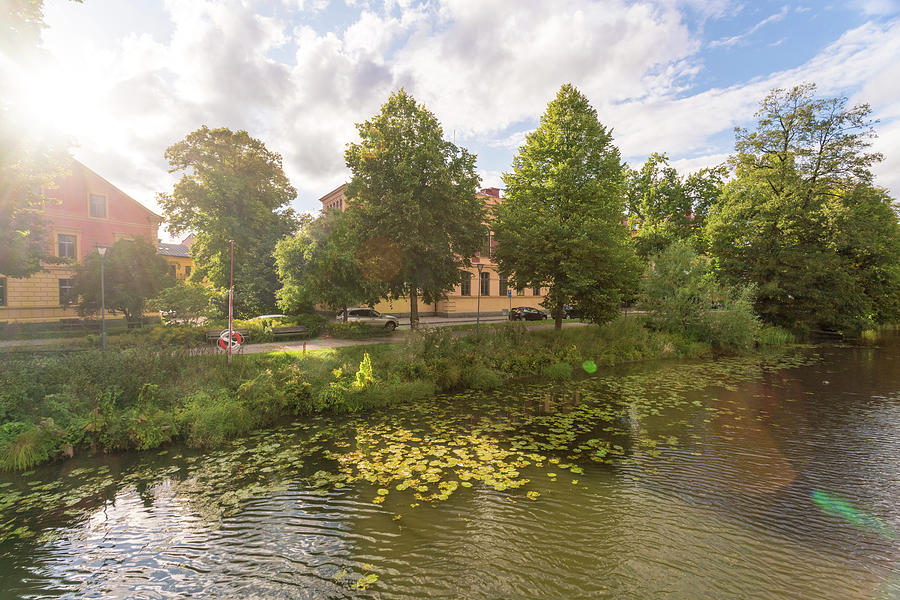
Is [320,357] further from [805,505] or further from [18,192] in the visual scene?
[805,505]

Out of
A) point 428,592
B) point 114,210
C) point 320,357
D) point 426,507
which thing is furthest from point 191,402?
point 114,210

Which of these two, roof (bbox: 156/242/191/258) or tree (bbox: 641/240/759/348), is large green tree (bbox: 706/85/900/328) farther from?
roof (bbox: 156/242/191/258)

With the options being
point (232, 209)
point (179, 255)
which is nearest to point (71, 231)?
point (232, 209)

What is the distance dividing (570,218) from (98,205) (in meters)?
39.3

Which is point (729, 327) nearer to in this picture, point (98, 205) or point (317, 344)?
point (317, 344)

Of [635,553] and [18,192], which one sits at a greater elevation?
[18,192]

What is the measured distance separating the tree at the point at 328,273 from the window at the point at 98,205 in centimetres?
2438

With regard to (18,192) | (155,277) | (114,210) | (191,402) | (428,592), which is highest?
(114,210)

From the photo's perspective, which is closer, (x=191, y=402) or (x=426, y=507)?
(x=426, y=507)

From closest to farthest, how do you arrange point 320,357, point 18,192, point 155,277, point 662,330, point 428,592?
point 428,592 → point 18,192 → point 320,357 → point 155,277 → point 662,330

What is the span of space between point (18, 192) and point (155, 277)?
1015 cm

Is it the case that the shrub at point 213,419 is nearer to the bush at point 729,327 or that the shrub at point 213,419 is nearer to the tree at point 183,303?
the tree at point 183,303

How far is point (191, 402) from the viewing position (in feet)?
36.4

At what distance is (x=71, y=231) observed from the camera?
108 ft
